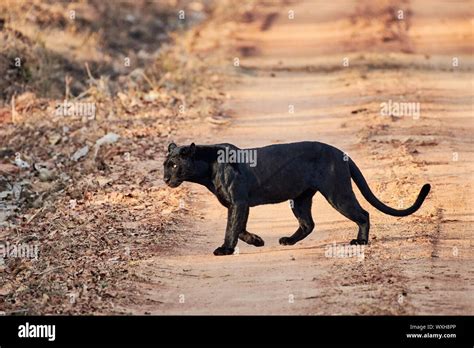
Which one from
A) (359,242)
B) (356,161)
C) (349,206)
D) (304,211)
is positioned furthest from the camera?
(356,161)

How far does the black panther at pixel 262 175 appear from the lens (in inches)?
371

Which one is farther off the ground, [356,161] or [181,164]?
[356,161]

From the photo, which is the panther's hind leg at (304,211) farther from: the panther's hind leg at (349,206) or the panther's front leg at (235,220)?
the panther's front leg at (235,220)

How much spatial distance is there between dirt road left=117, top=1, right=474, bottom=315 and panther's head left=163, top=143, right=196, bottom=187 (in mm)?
792

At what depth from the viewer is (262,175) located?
949 cm

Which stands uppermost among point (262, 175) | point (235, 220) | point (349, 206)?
point (262, 175)

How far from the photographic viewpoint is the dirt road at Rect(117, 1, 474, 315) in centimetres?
874

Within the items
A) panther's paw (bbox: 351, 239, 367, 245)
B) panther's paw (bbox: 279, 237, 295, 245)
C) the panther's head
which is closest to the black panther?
the panther's head

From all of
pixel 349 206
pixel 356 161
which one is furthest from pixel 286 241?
pixel 356 161

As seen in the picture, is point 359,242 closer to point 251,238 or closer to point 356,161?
point 251,238

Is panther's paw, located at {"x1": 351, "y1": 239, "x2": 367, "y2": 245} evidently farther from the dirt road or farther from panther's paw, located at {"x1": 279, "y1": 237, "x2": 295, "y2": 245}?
panther's paw, located at {"x1": 279, "y1": 237, "x2": 295, "y2": 245}

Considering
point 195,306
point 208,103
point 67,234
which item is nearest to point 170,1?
point 208,103

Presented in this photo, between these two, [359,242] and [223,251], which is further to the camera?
[359,242]

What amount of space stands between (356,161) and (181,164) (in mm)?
4232
